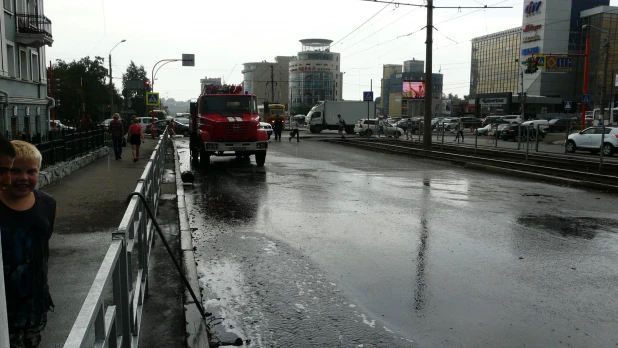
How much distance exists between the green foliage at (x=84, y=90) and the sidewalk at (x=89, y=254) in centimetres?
5015

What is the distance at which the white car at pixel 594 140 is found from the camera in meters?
25.5

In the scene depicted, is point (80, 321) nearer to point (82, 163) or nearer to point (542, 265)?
point (542, 265)

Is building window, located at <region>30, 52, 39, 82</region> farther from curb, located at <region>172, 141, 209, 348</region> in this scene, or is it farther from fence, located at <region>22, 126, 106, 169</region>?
curb, located at <region>172, 141, 209, 348</region>

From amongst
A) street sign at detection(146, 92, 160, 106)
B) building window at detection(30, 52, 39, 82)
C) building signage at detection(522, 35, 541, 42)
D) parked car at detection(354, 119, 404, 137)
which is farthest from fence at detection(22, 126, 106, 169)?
building signage at detection(522, 35, 541, 42)

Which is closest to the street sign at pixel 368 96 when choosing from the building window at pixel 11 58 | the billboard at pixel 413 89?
the building window at pixel 11 58

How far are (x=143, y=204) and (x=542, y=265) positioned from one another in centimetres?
468

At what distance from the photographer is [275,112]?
67.7 meters

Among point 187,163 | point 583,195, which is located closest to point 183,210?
point 583,195

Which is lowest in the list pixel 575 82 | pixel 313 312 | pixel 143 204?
pixel 313 312

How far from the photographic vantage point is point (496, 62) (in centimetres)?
13012

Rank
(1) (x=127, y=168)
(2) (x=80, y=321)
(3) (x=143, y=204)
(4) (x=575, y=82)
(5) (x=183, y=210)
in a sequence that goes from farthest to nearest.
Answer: (4) (x=575, y=82), (1) (x=127, y=168), (5) (x=183, y=210), (3) (x=143, y=204), (2) (x=80, y=321)

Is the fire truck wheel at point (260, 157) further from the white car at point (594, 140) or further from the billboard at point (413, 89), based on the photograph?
the billboard at point (413, 89)

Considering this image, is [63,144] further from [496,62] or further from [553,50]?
[496,62]

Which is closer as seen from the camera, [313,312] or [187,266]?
[313,312]
